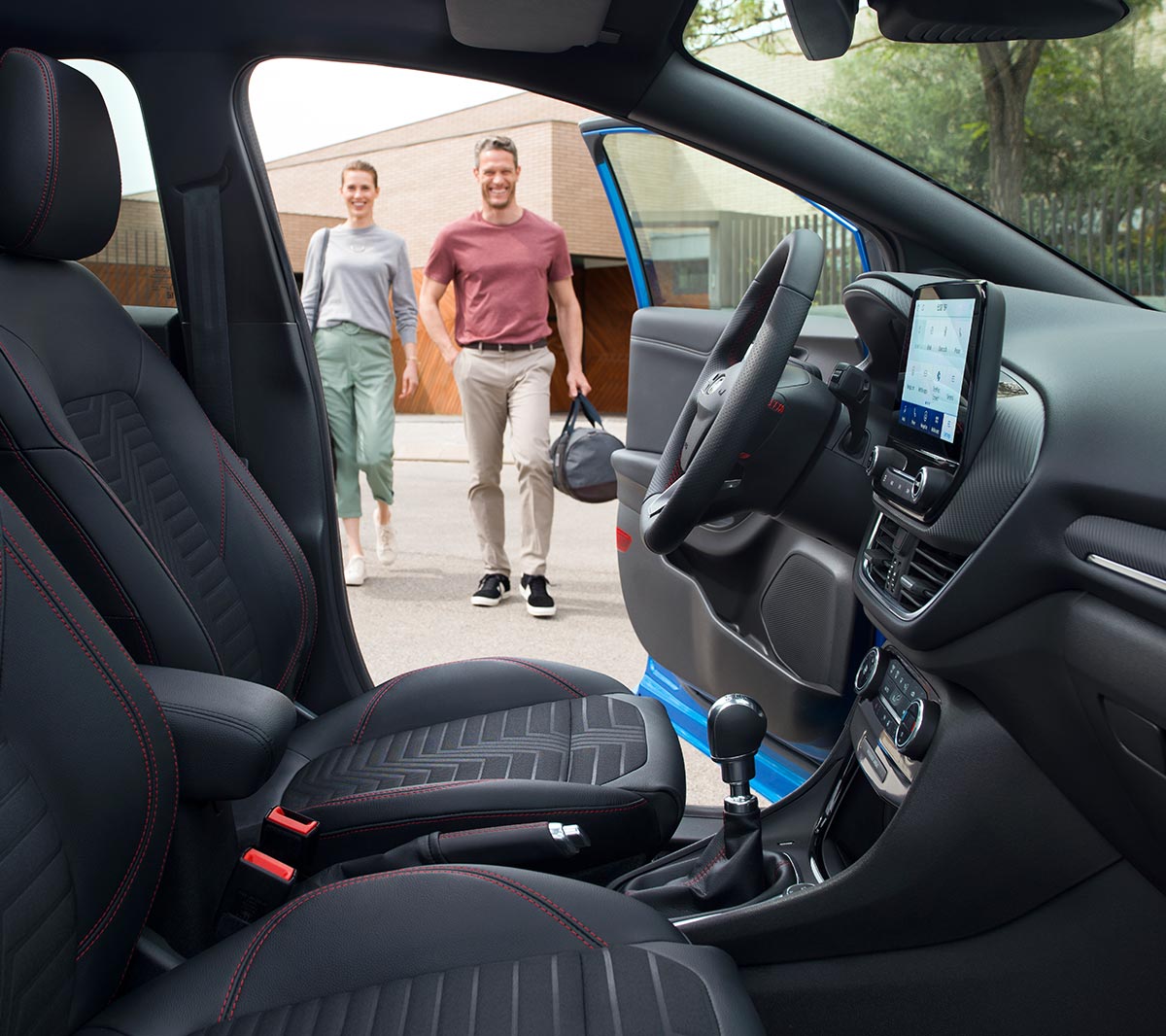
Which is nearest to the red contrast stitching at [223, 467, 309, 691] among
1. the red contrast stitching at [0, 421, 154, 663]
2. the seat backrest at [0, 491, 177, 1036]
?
the red contrast stitching at [0, 421, 154, 663]

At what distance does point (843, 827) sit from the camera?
1.48 m

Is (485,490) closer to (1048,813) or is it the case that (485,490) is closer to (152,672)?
(152,672)

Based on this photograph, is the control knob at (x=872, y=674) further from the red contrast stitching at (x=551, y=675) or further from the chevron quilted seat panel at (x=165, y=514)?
the chevron quilted seat panel at (x=165, y=514)

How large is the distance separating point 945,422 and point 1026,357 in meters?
0.11

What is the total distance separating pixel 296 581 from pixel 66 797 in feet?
2.56

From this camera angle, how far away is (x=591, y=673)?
186 cm

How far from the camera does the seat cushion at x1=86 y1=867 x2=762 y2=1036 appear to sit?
980 mm

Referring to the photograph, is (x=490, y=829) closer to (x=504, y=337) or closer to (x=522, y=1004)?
(x=522, y=1004)

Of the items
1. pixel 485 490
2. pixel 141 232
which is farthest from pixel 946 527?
pixel 485 490

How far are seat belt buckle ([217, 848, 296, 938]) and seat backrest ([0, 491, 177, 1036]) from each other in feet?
0.60

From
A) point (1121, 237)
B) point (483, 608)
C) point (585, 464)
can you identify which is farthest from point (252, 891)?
point (483, 608)

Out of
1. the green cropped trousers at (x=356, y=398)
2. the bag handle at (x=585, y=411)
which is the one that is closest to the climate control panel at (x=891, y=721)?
the bag handle at (x=585, y=411)

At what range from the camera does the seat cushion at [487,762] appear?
4.81 feet

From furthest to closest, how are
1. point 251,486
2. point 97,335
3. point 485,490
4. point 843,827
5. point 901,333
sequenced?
point 485,490 → point 251,486 → point 97,335 → point 843,827 → point 901,333
